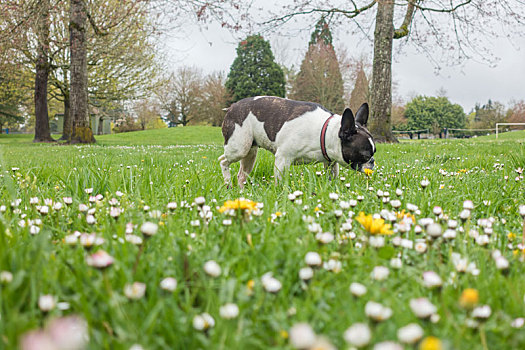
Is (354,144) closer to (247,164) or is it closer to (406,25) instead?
(247,164)

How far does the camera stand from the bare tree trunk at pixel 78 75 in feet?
43.7

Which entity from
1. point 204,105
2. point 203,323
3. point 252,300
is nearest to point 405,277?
point 252,300

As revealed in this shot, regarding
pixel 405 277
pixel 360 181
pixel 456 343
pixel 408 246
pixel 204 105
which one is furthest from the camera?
pixel 204 105

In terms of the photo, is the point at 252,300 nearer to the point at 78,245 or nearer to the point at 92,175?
the point at 78,245

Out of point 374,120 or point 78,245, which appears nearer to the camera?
point 78,245

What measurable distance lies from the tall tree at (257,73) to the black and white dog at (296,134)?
145 ft

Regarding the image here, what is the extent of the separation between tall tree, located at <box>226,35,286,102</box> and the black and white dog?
145ft

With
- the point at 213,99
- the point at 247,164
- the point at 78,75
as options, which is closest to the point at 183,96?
the point at 213,99

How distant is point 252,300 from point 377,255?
0.52m

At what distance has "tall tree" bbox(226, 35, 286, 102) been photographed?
47562mm

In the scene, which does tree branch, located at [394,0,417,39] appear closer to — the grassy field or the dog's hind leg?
the dog's hind leg

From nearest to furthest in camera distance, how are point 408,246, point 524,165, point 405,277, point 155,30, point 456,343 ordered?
point 456,343
point 405,277
point 408,246
point 524,165
point 155,30

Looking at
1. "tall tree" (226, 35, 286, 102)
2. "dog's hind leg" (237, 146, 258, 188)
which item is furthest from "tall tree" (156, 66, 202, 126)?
"dog's hind leg" (237, 146, 258, 188)

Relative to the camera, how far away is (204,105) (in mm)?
53031
